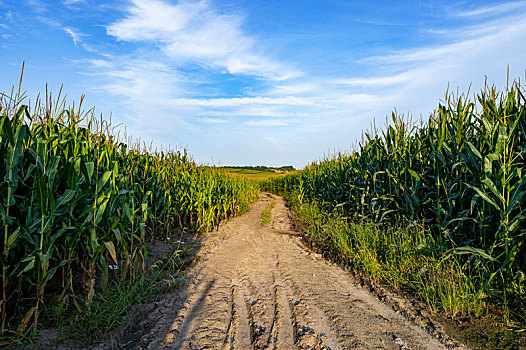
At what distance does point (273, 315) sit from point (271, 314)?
35 millimetres

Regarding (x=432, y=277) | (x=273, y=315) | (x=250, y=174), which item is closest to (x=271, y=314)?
(x=273, y=315)

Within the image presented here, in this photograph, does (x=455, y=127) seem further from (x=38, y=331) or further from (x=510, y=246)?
(x=38, y=331)

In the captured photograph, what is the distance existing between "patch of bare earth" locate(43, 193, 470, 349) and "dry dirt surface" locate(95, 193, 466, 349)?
11 mm

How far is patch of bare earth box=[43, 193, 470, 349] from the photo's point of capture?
10.1 ft

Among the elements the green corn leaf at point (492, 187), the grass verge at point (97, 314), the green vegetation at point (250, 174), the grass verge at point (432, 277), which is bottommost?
the grass verge at point (97, 314)

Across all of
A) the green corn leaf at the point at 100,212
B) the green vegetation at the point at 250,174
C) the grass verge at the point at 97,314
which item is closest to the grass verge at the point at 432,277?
the grass verge at the point at 97,314

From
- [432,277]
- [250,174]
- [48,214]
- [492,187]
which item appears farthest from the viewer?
[250,174]

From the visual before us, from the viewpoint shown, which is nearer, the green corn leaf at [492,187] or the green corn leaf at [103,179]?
the green corn leaf at [103,179]

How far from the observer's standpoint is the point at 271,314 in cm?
364

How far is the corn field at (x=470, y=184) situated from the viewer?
3.66 m

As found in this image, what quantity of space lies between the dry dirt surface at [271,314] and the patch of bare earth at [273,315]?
0.01 metres

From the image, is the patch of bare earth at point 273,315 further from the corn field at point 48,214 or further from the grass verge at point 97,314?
the corn field at point 48,214

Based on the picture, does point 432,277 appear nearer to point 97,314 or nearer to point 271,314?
point 271,314

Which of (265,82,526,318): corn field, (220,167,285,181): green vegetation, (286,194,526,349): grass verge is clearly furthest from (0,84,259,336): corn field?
(220,167,285,181): green vegetation
